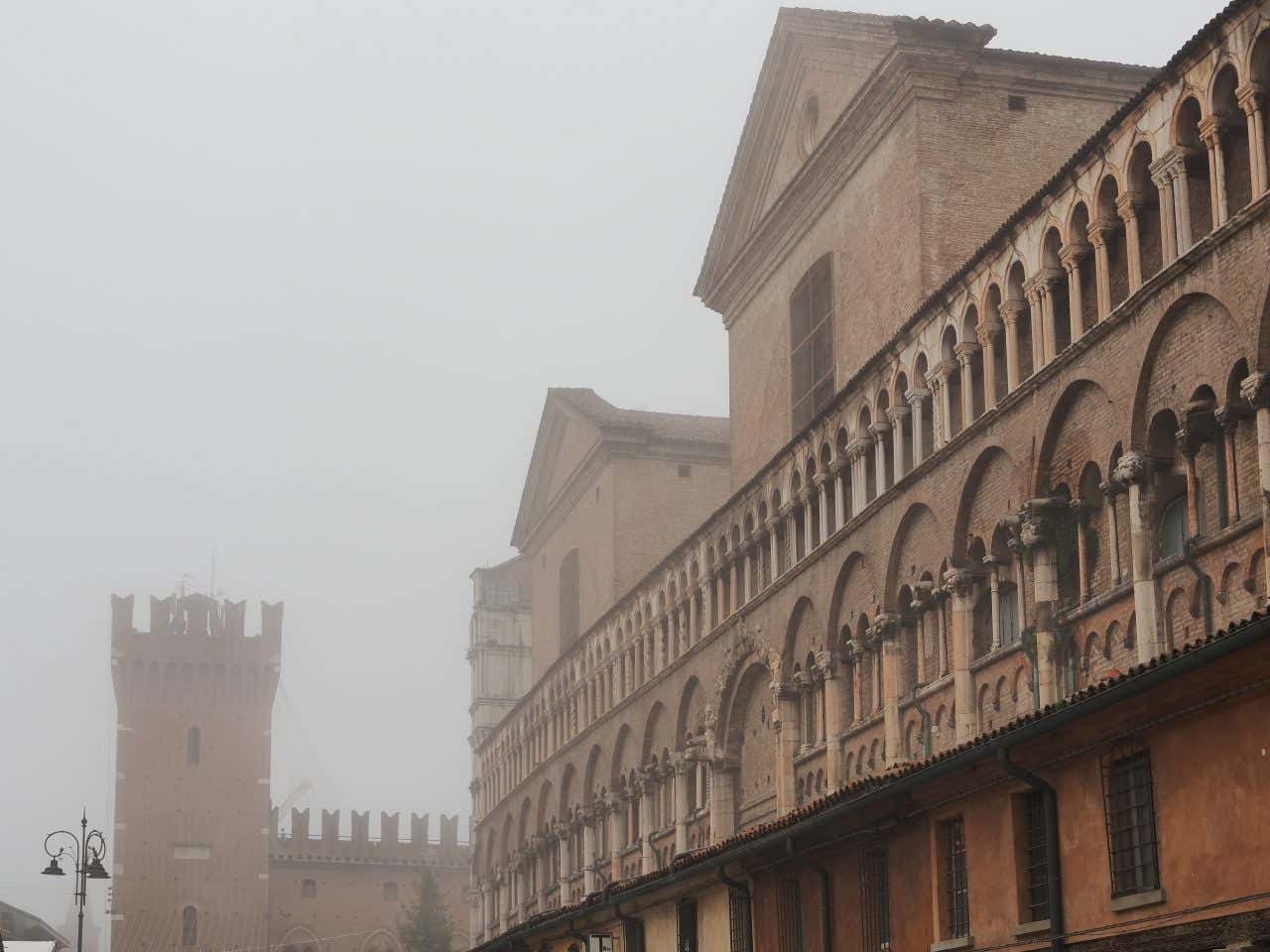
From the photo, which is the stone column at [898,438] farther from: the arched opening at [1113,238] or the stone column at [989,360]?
the arched opening at [1113,238]

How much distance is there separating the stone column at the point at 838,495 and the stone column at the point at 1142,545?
8674mm

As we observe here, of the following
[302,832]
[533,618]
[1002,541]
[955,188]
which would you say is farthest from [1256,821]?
[302,832]

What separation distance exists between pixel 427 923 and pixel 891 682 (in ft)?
215

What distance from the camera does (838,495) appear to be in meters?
30.3

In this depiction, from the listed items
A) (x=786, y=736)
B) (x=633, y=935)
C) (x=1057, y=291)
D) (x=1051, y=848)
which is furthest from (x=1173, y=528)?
(x=786, y=736)

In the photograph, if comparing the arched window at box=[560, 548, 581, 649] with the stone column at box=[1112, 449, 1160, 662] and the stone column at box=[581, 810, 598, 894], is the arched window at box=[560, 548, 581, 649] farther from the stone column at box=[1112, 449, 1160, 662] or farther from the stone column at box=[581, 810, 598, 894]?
the stone column at box=[1112, 449, 1160, 662]

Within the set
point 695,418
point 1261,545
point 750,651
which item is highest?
point 695,418

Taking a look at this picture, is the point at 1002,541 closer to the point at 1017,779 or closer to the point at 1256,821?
the point at 1017,779

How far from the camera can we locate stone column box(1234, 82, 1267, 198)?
19.3 meters

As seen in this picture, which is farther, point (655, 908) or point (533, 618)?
point (533, 618)

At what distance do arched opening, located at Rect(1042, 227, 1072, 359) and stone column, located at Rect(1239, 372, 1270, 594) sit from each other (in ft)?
14.9

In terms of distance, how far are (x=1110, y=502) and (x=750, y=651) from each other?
1314 centimetres

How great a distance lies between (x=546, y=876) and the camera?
50094 mm

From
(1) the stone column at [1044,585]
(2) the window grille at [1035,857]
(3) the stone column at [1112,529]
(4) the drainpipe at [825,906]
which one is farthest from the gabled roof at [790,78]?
(2) the window grille at [1035,857]
